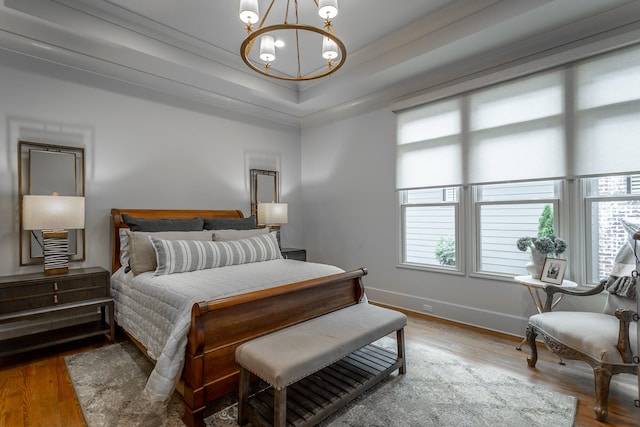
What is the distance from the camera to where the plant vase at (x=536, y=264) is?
109 inches

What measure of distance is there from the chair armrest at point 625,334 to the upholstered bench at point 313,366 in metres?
1.33

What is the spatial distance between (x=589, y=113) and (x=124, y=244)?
463 centimetres

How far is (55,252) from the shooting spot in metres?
2.94

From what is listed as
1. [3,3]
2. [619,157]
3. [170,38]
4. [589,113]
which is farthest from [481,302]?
[3,3]

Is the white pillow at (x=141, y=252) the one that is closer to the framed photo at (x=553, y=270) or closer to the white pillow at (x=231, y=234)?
the white pillow at (x=231, y=234)

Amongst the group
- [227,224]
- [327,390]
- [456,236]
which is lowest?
[327,390]

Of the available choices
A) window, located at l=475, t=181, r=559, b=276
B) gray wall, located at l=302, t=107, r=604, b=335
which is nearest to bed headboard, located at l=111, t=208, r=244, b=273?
gray wall, located at l=302, t=107, r=604, b=335

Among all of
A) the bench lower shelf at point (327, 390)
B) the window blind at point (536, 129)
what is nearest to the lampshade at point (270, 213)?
the window blind at point (536, 129)

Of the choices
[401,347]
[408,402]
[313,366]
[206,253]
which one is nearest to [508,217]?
[401,347]

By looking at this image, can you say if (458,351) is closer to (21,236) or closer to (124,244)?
(124,244)

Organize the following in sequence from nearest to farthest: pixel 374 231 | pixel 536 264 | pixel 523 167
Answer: pixel 536 264
pixel 523 167
pixel 374 231

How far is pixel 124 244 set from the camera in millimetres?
3225

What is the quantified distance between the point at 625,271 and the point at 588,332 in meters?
0.64

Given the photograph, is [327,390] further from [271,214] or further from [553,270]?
[271,214]
